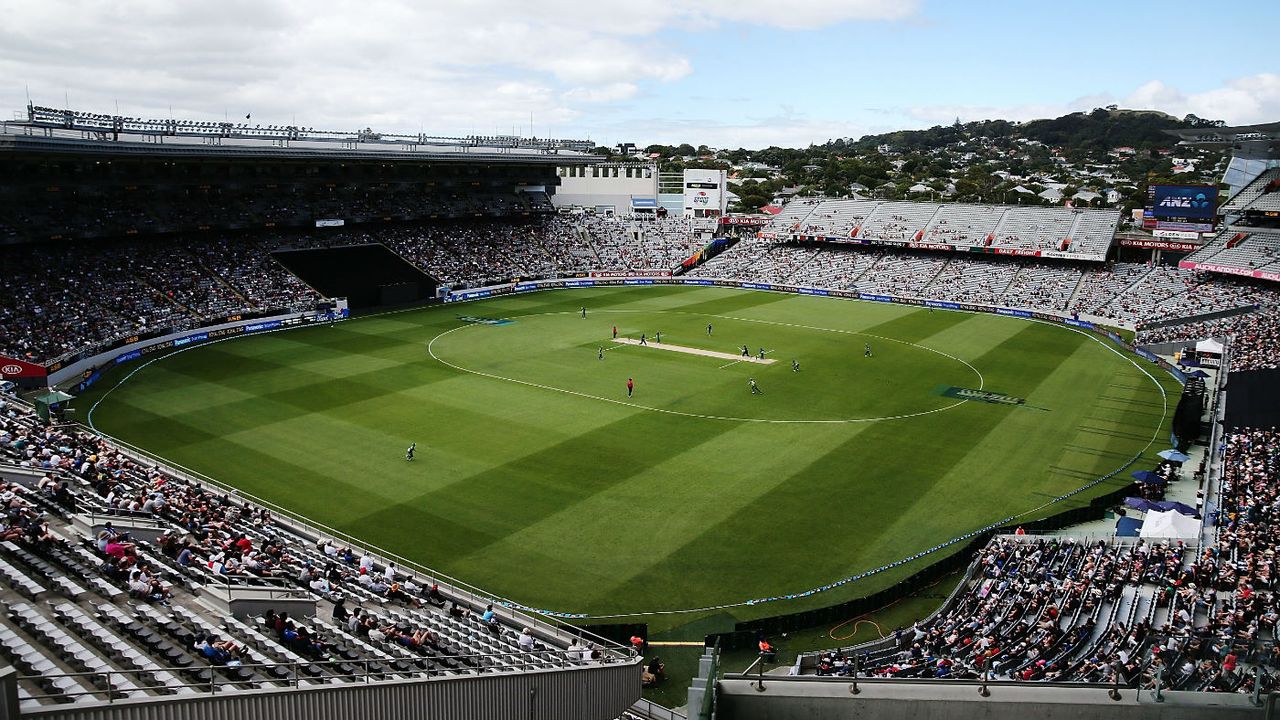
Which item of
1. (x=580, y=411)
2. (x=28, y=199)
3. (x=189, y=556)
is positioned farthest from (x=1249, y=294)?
(x=28, y=199)

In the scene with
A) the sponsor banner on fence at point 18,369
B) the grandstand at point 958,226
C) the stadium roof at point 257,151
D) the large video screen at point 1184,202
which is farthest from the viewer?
the grandstand at point 958,226

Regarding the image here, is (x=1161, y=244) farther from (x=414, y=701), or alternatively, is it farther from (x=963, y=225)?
(x=414, y=701)

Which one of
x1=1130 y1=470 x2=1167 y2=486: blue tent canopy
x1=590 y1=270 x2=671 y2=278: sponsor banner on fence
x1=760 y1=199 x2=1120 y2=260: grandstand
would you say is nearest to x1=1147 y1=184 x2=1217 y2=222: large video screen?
x1=760 y1=199 x2=1120 y2=260: grandstand

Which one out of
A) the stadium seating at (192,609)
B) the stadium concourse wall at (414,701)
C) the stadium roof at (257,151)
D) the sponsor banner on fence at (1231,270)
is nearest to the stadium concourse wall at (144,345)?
the stadium roof at (257,151)

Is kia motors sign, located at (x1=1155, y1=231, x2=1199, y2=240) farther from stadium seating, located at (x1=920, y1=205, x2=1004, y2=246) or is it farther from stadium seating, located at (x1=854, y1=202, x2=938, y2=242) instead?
stadium seating, located at (x1=854, y1=202, x2=938, y2=242)

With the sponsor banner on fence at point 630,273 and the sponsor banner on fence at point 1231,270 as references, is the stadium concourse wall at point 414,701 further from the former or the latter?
the sponsor banner on fence at point 630,273

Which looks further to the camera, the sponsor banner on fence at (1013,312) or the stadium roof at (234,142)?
the sponsor banner on fence at (1013,312)

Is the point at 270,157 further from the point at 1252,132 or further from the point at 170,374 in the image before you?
the point at 1252,132
